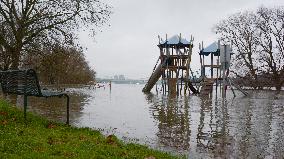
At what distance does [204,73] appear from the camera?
38.5 metres

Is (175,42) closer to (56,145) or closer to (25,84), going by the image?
(25,84)

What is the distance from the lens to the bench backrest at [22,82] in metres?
8.77

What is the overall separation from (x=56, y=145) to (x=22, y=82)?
323 cm

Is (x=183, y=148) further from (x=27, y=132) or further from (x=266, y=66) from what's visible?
(x=266, y=66)

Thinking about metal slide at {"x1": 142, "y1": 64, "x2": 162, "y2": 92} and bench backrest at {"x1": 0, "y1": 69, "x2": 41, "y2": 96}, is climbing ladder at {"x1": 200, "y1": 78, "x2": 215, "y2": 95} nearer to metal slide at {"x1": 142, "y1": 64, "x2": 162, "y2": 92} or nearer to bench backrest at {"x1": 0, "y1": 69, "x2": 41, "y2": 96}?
metal slide at {"x1": 142, "y1": 64, "x2": 162, "y2": 92}

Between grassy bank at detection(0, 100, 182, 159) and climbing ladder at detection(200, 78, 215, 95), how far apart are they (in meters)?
27.0

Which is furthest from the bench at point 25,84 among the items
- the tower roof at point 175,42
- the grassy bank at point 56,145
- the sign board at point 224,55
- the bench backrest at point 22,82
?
the tower roof at point 175,42

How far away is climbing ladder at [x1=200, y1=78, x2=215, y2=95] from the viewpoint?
114 ft

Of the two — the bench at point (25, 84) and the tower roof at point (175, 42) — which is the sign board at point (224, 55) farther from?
the bench at point (25, 84)

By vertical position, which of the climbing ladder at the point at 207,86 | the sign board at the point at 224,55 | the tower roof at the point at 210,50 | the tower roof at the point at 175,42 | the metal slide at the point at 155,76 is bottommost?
the climbing ladder at the point at 207,86

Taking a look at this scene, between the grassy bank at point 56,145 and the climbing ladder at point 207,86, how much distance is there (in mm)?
26976

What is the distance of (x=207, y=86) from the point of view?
116ft

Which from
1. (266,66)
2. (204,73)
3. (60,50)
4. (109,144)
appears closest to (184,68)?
(204,73)

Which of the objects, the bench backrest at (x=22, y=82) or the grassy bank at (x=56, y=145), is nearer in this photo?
the grassy bank at (x=56, y=145)
